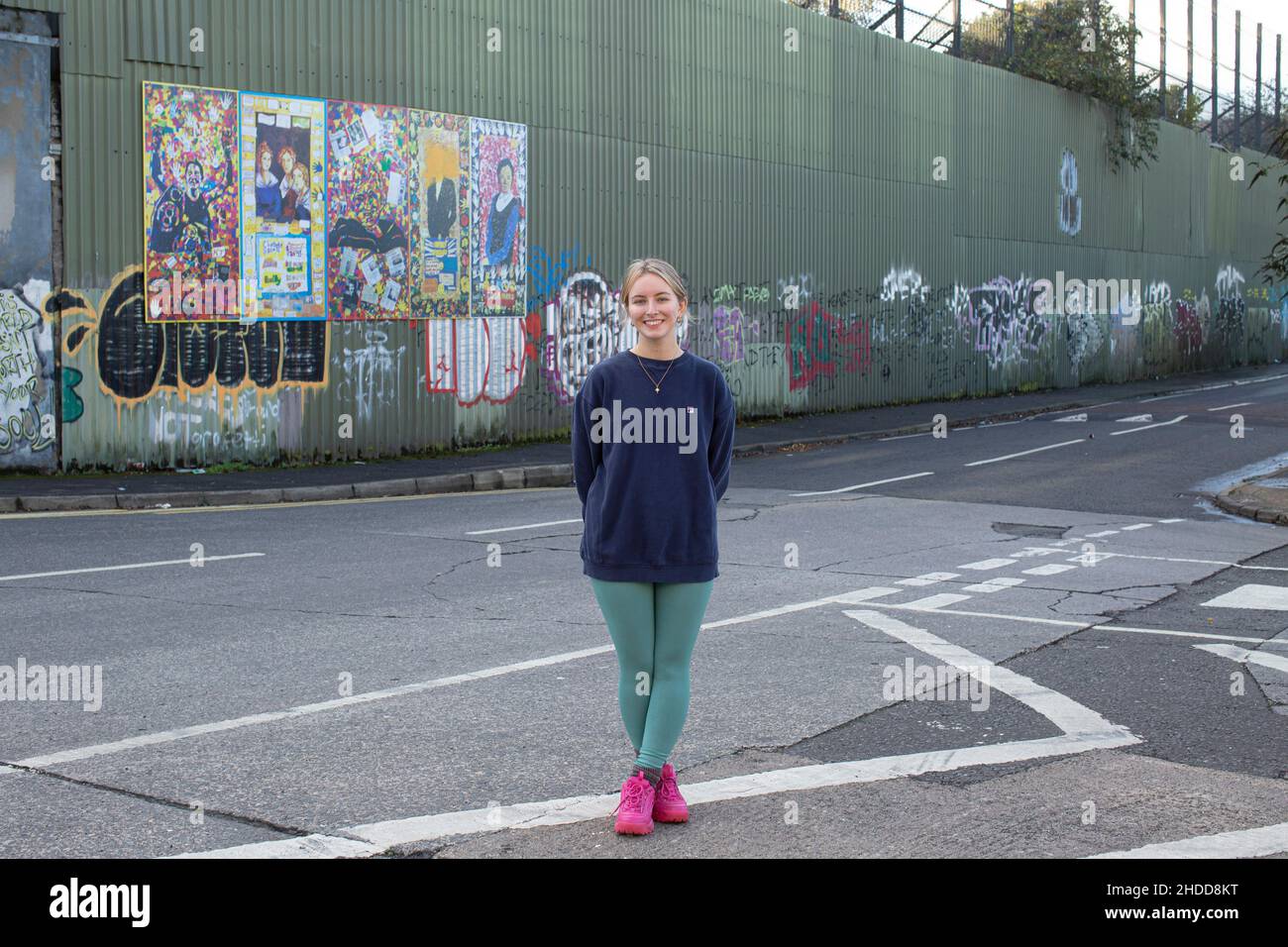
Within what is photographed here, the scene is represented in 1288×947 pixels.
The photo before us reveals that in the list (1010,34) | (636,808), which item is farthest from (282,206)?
(1010,34)

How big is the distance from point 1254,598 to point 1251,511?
17.7ft

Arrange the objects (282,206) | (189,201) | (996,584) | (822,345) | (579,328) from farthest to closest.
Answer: (822,345)
(579,328)
(282,206)
(189,201)
(996,584)

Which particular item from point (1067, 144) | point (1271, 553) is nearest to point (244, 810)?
point (1271, 553)

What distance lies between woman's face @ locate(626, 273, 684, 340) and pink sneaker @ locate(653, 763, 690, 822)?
1.49 meters

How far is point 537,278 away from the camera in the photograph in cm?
2288

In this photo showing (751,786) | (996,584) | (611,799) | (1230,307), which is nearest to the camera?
(611,799)

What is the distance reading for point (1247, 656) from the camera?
27.8ft

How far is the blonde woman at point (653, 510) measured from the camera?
529 cm

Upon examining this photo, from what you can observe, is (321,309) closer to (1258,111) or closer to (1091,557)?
(1091,557)

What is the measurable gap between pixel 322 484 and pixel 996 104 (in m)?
23.3

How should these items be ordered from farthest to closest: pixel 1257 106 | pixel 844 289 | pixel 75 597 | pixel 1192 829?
pixel 1257 106
pixel 844 289
pixel 75 597
pixel 1192 829

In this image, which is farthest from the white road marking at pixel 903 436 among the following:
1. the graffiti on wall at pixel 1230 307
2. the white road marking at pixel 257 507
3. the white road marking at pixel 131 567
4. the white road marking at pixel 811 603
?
the graffiti on wall at pixel 1230 307

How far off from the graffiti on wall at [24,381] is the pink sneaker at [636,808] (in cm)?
1349
